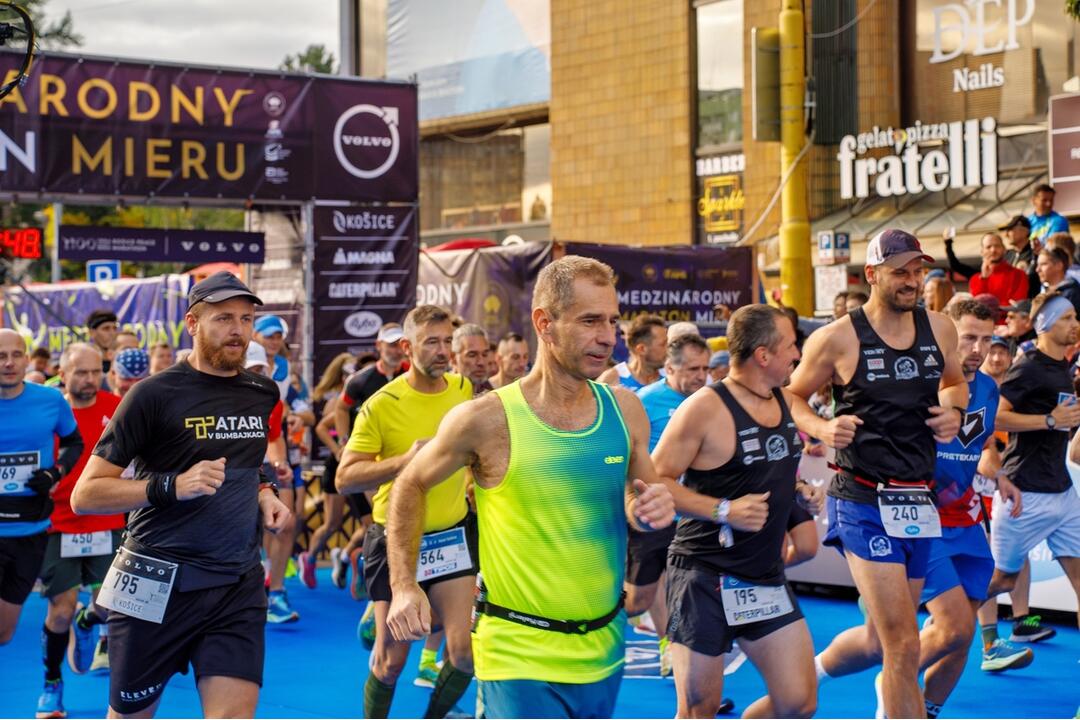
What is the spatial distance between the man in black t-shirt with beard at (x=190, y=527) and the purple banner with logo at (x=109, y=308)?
32.7 ft

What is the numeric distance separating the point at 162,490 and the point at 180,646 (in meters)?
0.62

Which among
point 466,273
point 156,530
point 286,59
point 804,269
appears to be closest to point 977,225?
point 804,269

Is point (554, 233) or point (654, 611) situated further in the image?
point (554, 233)

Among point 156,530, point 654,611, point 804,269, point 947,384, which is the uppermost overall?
point 804,269

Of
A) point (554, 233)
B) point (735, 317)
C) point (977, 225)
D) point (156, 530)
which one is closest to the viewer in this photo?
point (156, 530)

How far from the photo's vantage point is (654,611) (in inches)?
364

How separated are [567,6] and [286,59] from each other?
44435 millimetres

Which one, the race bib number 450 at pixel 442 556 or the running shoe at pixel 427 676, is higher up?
the race bib number 450 at pixel 442 556

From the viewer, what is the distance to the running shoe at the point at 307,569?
13.2 meters

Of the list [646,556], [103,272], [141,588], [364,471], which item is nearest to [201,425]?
[141,588]

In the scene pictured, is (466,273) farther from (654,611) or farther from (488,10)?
(488,10)

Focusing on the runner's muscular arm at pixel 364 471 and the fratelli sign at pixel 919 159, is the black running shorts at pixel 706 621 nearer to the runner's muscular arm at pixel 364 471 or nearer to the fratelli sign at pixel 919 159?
the runner's muscular arm at pixel 364 471

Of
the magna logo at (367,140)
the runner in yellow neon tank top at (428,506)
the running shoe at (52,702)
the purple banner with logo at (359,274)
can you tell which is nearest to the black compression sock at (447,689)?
the runner in yellow neon tank top at (428,506)

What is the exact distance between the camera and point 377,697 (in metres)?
7.00
